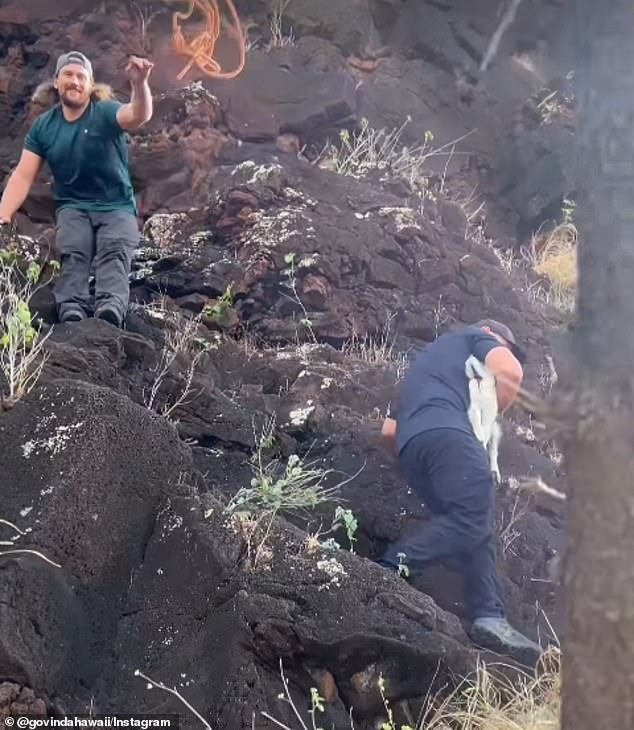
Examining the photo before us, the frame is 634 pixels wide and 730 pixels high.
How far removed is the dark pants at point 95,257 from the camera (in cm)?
595

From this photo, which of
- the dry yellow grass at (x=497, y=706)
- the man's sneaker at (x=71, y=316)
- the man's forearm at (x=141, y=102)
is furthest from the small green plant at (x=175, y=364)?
the dry yellow grass at (x=497, y=706)

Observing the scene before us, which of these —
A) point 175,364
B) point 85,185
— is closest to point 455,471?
point 175,364

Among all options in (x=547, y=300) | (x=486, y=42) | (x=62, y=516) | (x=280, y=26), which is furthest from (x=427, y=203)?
(x=62, y=516)

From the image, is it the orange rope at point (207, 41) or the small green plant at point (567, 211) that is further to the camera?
the small green plant at point (567, 211)

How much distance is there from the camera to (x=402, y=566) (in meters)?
4.73

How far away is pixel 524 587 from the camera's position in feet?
17.3

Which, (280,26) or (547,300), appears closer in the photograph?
(547,300)

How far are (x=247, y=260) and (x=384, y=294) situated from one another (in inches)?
41.8

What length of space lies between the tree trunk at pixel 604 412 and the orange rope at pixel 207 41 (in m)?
7.45

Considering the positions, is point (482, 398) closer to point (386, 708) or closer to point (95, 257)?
point (386, 708)

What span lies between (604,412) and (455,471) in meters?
2.61

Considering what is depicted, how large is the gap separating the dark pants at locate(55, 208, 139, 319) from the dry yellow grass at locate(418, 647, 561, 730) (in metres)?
2.95

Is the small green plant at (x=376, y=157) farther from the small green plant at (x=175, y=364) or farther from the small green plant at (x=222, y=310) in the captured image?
the small green plant at (x=175, y=364)

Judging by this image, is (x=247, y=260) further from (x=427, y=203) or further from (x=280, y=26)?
(x=280, y=26)
